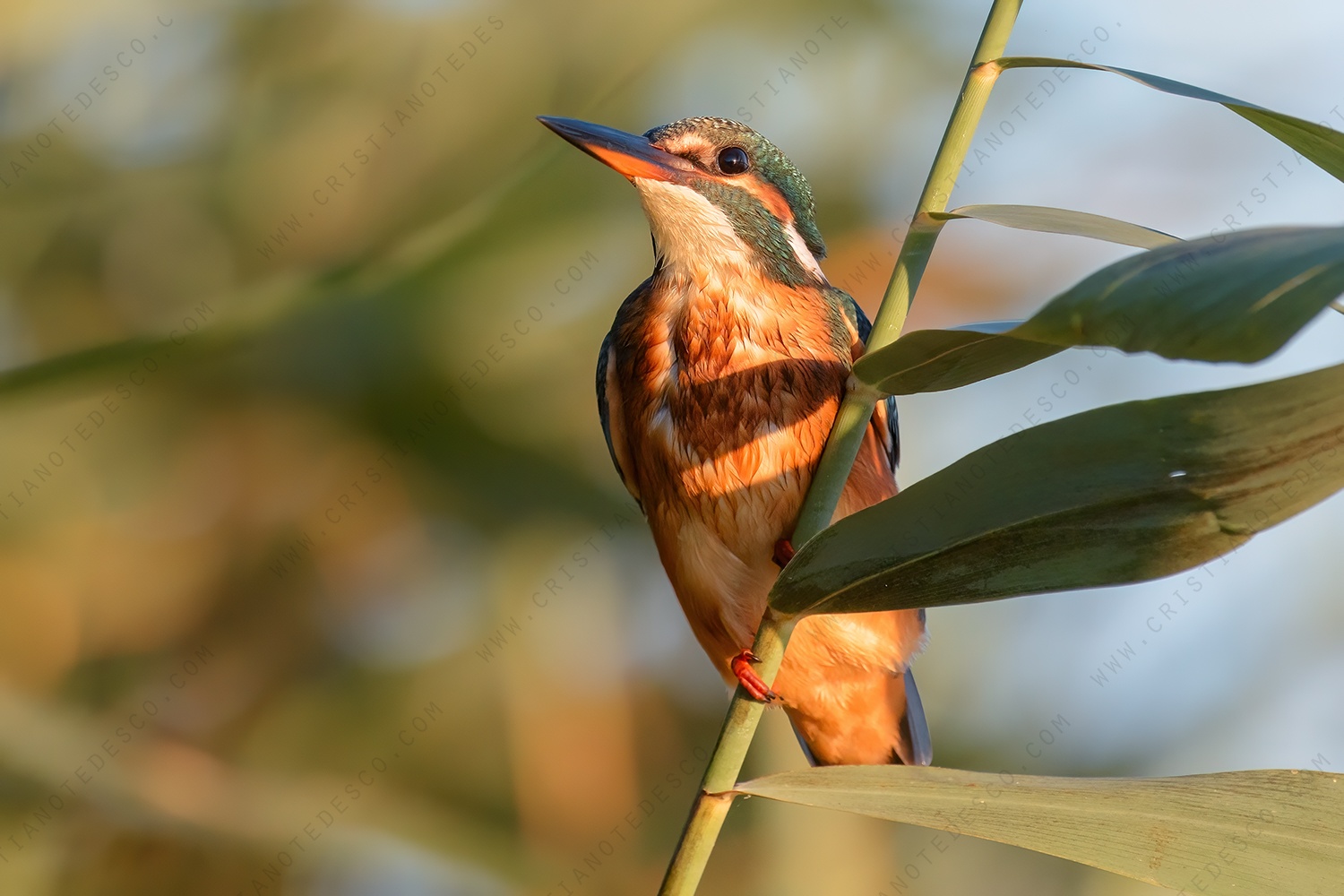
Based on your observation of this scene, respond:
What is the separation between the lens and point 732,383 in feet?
6.73

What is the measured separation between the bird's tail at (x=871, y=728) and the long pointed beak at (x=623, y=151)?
121 cm

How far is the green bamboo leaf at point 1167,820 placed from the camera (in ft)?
3.20

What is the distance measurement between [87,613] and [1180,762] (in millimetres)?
3182

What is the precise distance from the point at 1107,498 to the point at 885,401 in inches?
58.3

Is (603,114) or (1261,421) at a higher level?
(603,114)

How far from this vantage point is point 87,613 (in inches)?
131

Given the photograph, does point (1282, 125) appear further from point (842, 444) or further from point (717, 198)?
point (717, 198)

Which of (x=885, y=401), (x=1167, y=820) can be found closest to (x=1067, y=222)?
(x=1167, y=820)

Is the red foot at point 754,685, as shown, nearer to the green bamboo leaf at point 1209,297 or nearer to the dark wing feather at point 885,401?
the green bamboo leaf at point 1209,297

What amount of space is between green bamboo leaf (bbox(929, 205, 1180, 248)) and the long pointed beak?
0.83 metres

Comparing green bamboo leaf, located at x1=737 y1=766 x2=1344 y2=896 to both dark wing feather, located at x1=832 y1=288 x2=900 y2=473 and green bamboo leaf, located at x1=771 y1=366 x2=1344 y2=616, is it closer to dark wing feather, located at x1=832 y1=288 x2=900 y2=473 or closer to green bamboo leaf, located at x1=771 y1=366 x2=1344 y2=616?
green bamboo leaf, located at x1=771 y1=366 x2=1344 y2=616

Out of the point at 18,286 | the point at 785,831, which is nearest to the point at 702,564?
the point at 785,831

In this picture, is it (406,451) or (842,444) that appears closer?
(842,444)

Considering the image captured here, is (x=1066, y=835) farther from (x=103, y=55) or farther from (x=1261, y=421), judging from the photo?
(x=103, y=55)
